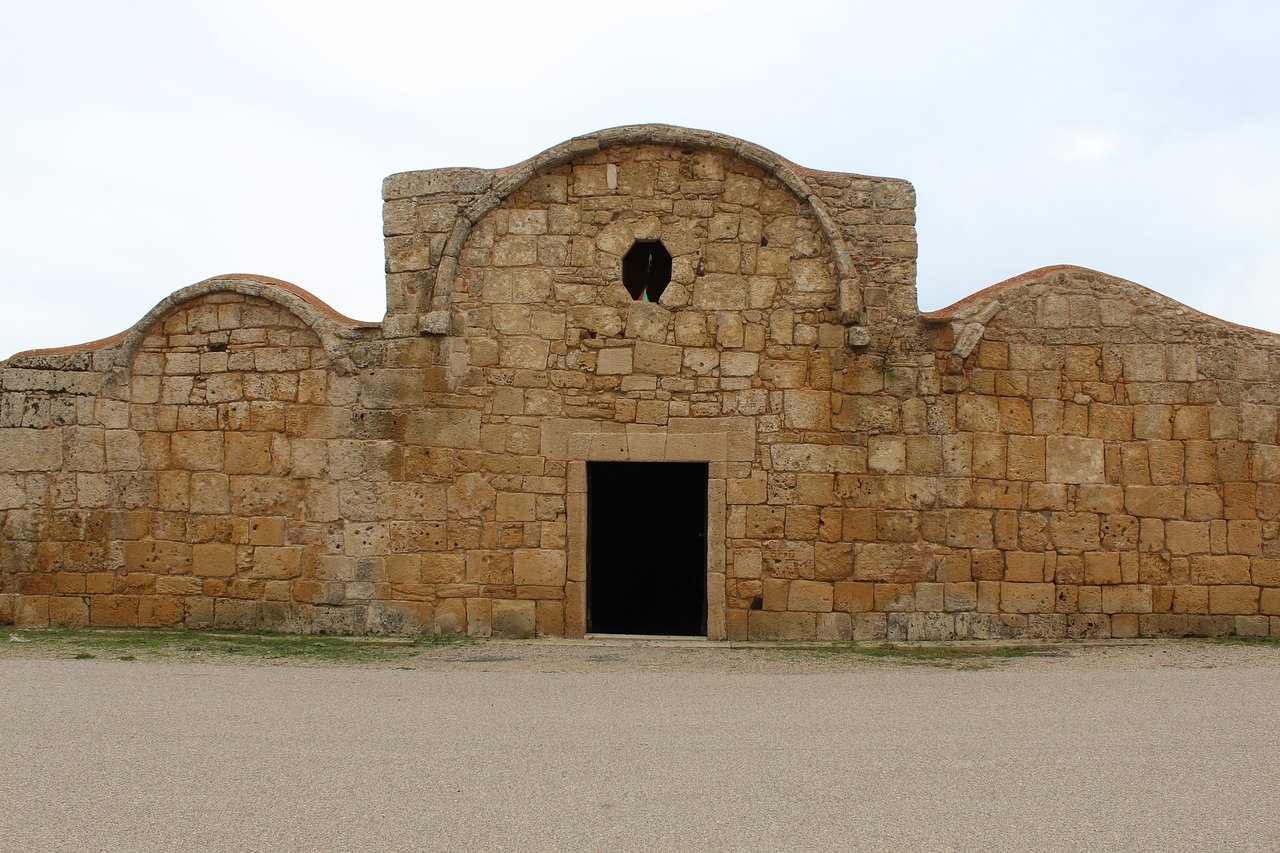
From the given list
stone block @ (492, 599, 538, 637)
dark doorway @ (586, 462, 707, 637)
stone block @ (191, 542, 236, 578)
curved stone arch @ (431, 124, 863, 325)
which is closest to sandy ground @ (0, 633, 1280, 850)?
stone block @ (492, 599, 538, 637)

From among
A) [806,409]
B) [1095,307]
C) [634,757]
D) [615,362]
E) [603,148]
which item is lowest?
[634,757]

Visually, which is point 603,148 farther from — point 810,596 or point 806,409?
point 810,596

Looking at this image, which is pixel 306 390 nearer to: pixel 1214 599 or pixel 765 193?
pixel 765 193

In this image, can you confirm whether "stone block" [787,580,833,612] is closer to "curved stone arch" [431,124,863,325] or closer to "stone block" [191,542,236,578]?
"curved stone arch" [431,124,863,325]

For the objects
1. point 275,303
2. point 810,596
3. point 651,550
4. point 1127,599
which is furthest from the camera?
point 651,550

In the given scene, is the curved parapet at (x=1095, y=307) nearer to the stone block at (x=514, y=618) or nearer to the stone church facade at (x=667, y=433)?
the stone church facade at (x=667, y=433)

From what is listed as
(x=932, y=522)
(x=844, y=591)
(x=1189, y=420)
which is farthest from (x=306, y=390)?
(x=1189, y=420)

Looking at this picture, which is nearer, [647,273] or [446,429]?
[446,429]

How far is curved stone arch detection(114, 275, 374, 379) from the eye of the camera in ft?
28.2

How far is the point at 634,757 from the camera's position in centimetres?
450

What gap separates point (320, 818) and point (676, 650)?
14.8 feet

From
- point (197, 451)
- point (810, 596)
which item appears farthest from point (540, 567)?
point (197, 451)

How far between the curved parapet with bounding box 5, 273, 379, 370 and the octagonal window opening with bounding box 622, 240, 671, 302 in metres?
2.32

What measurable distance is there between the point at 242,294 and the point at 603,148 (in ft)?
11.3
